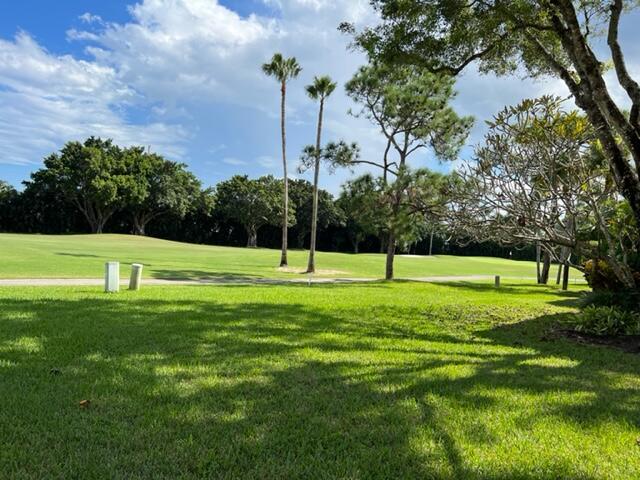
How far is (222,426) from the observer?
3482 mm

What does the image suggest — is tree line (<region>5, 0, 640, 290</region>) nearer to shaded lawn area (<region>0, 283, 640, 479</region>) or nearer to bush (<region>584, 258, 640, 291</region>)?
bush (<region>584, 258, 640, 291</region>)

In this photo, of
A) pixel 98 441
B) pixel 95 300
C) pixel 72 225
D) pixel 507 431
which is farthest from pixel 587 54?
pixel 72 225

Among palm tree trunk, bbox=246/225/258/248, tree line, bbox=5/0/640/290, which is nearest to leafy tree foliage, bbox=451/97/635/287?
tree line, bbox=5/0/640/290

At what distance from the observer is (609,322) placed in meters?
8.20

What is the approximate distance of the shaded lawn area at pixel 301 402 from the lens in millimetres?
3018

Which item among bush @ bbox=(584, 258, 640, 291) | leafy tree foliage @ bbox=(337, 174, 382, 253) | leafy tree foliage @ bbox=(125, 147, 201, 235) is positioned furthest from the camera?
leafy tree foliage @ bbox=(125, 147, 201, 235)

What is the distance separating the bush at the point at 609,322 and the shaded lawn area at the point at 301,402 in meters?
1.07

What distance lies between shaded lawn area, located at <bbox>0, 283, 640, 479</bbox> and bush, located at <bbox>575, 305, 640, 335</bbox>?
1.07 m

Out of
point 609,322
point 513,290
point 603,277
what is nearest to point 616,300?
point 609,322

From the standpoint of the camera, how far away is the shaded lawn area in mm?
3018

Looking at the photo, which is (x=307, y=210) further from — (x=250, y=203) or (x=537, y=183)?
(x=537, y=183)

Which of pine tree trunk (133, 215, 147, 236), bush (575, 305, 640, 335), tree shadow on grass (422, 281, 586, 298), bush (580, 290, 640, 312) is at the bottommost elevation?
tree shadow on grass (422, 281, 586, 298)

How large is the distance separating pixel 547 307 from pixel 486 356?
690cm

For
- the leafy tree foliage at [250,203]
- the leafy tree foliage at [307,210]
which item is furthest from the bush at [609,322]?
the leafy tree foliage at [307,210]
